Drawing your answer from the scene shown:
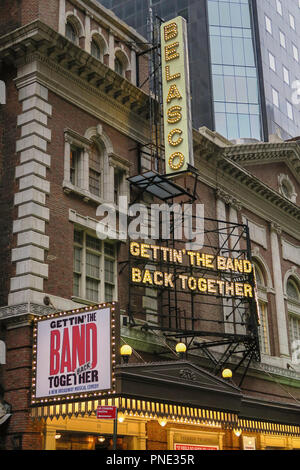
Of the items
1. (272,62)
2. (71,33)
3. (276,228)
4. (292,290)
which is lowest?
(292,290)

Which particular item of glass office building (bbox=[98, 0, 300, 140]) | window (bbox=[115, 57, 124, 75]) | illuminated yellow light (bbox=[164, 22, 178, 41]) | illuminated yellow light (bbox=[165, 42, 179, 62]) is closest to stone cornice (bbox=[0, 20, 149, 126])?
window (bbox=[115, 57, 124, 75])

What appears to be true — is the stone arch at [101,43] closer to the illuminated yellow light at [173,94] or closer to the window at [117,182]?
the illuminated yellow light at [173,94]

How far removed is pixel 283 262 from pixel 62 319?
63.0ft

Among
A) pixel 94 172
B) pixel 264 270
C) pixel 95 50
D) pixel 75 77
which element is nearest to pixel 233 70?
pixel 264 270

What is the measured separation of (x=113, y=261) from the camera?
25.4 m

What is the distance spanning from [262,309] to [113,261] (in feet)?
36.5

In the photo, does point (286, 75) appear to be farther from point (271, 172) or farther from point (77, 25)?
point (77, 25)

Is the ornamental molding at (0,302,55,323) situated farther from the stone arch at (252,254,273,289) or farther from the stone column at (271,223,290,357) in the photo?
the stone column at (271,223,290,357)

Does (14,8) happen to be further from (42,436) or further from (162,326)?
(42,436)

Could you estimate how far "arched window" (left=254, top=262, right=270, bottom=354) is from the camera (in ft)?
109

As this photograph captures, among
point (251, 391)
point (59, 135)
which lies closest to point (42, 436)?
point (59, 135)

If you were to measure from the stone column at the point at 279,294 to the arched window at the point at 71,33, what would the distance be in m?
14.9

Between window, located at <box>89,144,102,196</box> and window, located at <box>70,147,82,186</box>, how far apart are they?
0.62 meters

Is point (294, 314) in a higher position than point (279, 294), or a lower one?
lower
